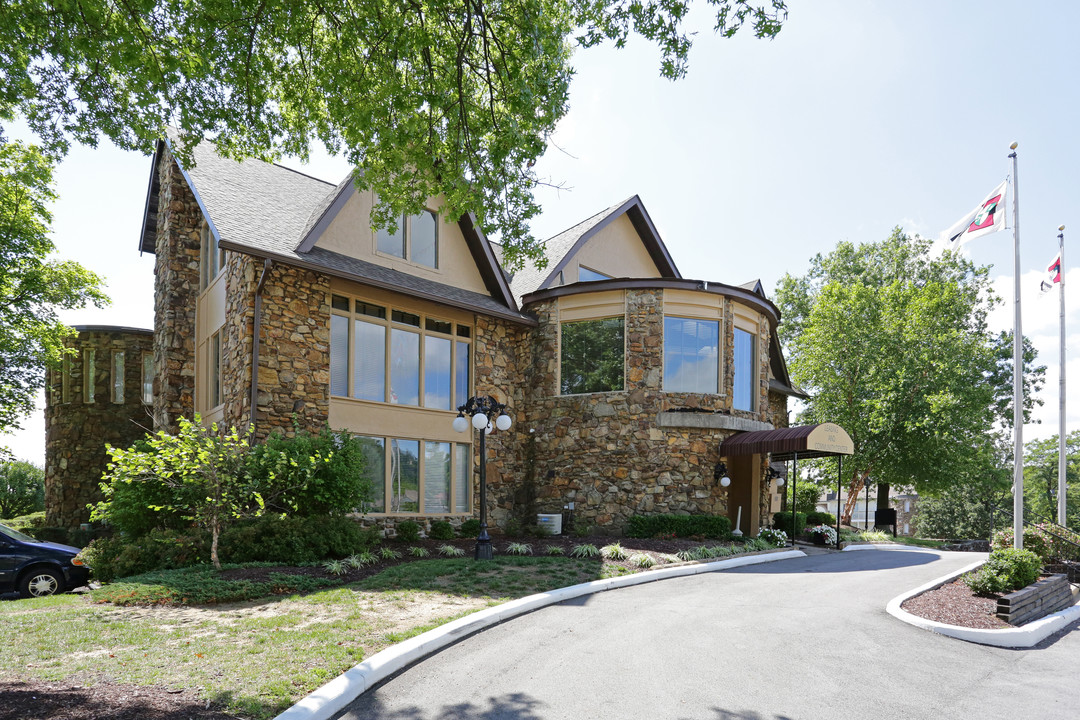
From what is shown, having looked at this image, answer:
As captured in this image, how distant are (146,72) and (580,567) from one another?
9356mm

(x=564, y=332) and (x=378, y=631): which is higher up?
(x=564, y=332)

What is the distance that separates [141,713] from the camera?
15.8ft

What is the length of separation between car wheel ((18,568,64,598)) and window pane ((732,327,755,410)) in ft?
47.8

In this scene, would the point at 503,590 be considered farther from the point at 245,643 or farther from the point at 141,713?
the point at 141,713

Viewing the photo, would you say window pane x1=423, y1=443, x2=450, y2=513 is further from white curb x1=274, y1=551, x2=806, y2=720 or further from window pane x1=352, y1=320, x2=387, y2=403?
white curb x1=274, y1=551, x2=806, y2=720

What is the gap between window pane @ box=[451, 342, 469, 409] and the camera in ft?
57.7

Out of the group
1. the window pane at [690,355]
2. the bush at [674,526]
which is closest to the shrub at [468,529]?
the bush at [674,526]

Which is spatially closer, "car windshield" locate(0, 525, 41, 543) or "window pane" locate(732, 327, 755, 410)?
"car windshield" locate(0, 525, 41, 543)

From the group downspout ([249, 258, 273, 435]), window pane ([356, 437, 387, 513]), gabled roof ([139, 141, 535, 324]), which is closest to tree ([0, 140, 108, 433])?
gabled roof ([139, 141, 535, 324])

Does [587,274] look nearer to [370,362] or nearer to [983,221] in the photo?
[370,362]

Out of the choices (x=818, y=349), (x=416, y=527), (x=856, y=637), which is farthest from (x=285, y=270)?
(x=818, y=349)

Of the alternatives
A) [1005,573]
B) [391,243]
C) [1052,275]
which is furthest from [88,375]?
[1052,275]

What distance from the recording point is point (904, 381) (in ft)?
86.0

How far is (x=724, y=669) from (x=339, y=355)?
1093 centimetres
